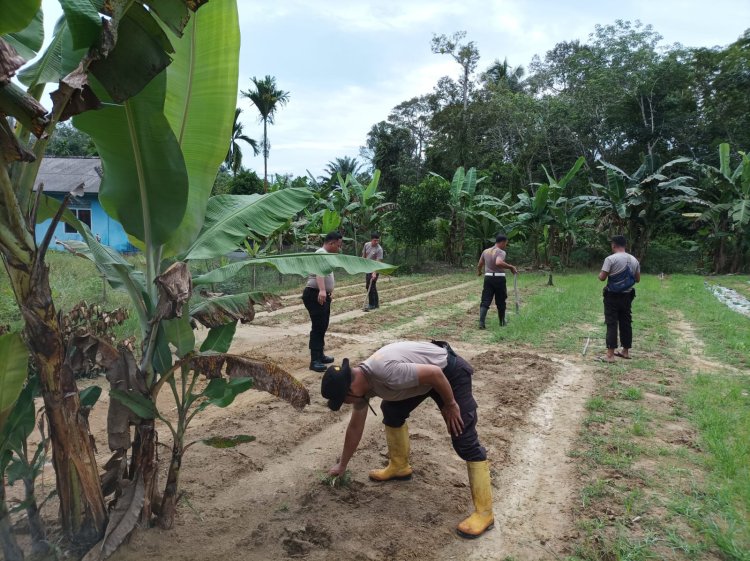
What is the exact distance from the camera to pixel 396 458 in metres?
3.93

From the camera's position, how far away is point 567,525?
11.2 ft

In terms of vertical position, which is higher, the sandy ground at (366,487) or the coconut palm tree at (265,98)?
the coconut palm tree at (265,98)

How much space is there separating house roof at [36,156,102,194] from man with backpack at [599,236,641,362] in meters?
18.7

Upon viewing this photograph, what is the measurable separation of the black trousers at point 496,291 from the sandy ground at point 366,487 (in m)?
3.29

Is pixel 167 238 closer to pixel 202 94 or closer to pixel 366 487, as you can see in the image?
pixel 202 94

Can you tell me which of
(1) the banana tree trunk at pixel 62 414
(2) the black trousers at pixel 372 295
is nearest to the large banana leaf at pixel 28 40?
(1) the banana tree trunk at pixel 62 414

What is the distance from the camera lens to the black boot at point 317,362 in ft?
22.6

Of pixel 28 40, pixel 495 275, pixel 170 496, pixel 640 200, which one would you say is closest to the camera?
pixel 28 40

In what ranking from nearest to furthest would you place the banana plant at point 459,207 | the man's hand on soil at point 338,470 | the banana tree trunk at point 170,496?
the banana tree trunk at point 170,496 < the man's hand on soil at point 338,470 < the banana plant at point 459,207

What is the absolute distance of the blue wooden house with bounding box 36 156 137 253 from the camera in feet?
65.9

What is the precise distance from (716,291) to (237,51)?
671 inches

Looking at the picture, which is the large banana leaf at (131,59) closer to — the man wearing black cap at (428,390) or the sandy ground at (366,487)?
the man wearing black cap at (428,390)

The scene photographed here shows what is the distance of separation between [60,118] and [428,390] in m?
2.55

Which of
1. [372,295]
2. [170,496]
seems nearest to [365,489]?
[170,496]
